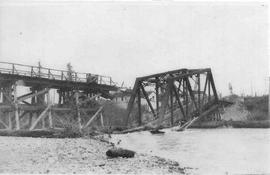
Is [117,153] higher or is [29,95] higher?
[29,95]

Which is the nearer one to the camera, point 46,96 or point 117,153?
point 117,153

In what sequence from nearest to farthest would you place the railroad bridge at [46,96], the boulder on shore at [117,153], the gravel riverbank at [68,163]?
the gravel riverbank at [68,163]
the boulder on shore at [117,153]
the railroad bridge at [46,96]

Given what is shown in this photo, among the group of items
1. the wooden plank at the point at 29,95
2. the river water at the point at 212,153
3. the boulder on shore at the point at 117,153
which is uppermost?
the wooden plank at the point at 29,95

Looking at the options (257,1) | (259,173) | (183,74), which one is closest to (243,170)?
(259,173)

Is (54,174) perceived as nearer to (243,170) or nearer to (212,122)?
(243,170)

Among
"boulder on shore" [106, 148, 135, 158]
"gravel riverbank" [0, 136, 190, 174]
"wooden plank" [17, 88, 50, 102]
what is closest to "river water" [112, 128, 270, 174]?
"gravel riverbank" [0, 136, 190, 174]

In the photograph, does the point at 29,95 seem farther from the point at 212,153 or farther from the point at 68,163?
the point at 68,163

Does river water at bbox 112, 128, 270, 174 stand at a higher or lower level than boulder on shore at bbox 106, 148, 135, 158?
lower

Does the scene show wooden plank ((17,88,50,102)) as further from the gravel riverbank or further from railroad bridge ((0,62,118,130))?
the gravel riverbank

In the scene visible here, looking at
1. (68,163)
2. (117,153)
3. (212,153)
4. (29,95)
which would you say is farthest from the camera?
(29,95)

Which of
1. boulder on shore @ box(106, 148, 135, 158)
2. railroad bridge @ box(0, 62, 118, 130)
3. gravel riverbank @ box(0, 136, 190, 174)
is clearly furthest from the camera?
railroad bridge @ box(0, 62, 118, 130)

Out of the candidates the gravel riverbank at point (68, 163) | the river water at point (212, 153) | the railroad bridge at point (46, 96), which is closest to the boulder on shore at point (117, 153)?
the gravel riverbank at point (68, 163)

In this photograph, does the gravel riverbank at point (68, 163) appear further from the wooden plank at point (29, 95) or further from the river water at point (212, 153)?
the wooden plank at point (29, 95)

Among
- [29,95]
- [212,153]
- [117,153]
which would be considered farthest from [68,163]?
[29,95]
